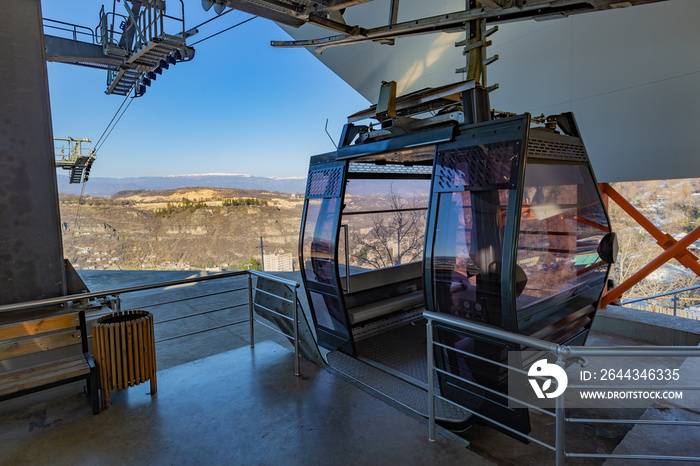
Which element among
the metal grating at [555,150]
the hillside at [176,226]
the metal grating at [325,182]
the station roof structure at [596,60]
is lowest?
the hillside at [176,226]

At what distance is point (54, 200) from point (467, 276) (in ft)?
11.2

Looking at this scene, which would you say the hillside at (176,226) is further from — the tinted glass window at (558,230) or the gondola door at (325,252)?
the tinted glass window at (558,230)

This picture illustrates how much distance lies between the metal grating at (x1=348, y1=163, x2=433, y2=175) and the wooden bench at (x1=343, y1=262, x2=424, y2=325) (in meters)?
1.24

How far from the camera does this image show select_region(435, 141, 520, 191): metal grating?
2.44 meters

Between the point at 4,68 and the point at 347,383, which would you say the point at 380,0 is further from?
the point at 347,383

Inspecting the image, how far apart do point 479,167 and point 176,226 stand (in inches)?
1182

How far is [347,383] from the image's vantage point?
130 inches

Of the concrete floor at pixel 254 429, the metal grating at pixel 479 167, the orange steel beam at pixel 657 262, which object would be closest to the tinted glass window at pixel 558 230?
the metal grating at pixel 479 167

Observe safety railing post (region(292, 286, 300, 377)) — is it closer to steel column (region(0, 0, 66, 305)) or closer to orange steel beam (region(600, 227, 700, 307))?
steel column (region(0, 0, 66, 305))

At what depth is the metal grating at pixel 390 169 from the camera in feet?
13.6

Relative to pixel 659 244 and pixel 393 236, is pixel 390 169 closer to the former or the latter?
pixel 393 236

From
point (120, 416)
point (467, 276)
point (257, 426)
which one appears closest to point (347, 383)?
point (257, 426)

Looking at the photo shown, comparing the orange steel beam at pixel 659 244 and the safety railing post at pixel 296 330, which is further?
the orange steel beam at pixel 659 244

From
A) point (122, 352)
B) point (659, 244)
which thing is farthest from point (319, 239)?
point (659, 244)
